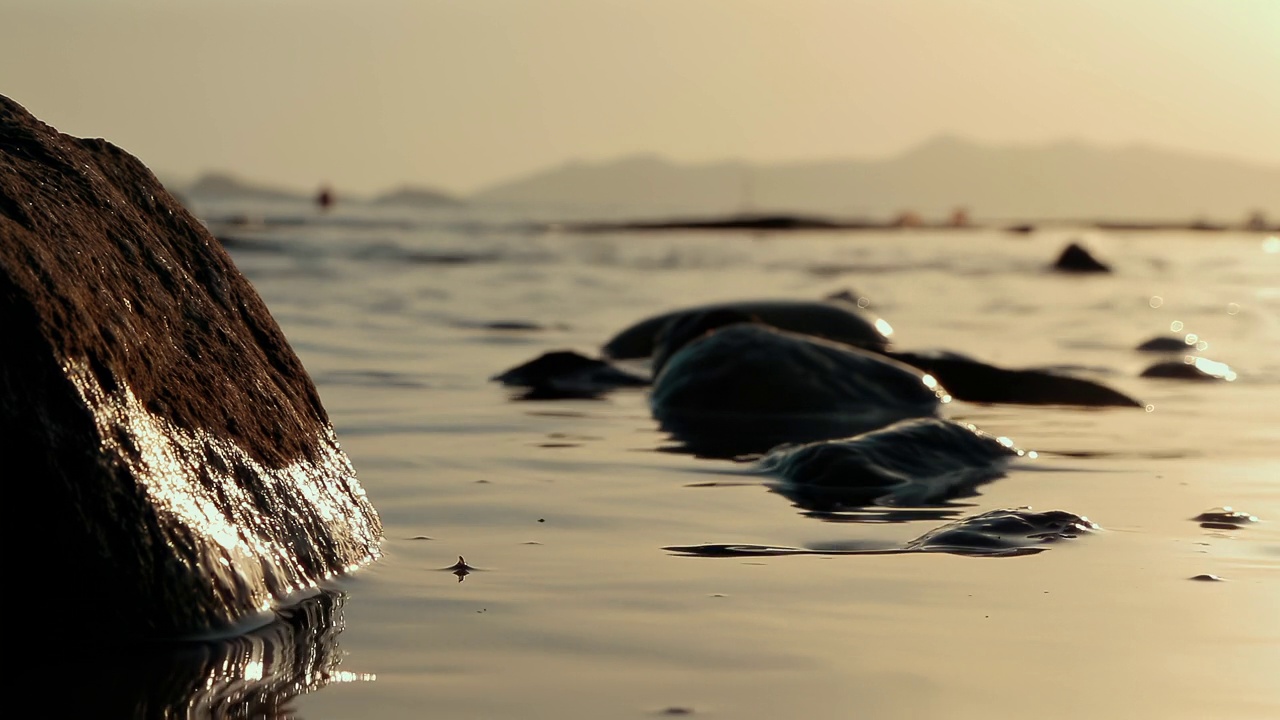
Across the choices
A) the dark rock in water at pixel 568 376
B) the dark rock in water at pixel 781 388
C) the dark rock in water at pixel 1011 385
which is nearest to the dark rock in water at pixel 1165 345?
the dark rock in water at pixel 1011 385

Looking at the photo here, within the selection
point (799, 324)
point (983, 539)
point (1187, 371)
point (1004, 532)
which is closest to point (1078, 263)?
point (1187, 371)

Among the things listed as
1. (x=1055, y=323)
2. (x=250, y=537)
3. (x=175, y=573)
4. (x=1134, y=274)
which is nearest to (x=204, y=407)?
(x=250, y=537)

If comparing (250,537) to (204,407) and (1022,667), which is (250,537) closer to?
(204,407)

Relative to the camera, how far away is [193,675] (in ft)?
8.95

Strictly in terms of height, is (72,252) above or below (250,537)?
above

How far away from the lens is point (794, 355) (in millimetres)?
7727

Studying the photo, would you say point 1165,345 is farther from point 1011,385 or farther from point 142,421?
point 142,421

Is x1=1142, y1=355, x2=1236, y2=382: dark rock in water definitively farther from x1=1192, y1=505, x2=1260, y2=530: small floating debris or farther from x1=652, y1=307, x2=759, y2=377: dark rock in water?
x1=1192, y1=505, x2=1260, y2=530: small floating debris

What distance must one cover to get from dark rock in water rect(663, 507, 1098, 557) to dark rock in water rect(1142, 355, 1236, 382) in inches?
227

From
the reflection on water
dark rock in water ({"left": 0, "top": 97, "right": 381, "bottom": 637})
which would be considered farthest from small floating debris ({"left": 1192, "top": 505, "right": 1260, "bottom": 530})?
the reflection on water

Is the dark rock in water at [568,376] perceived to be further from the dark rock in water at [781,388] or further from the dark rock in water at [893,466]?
the dark rock in water at [893,466]

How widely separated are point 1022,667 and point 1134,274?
1008 inches

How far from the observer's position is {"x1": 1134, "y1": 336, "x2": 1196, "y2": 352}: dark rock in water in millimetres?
11703

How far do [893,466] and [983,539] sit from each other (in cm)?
119
